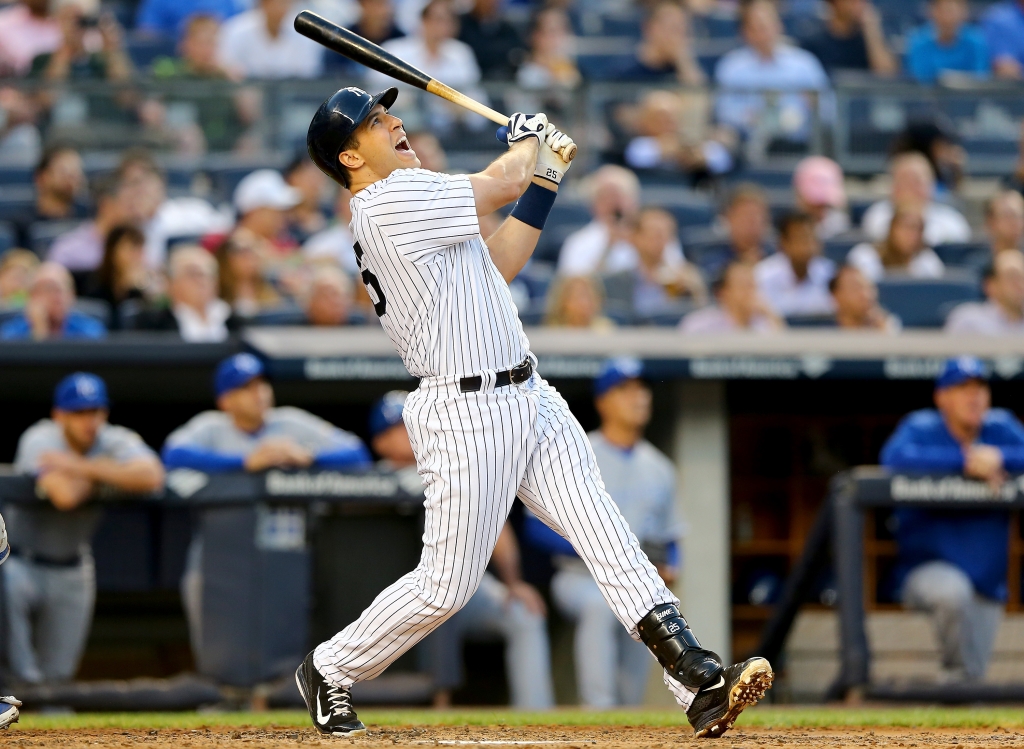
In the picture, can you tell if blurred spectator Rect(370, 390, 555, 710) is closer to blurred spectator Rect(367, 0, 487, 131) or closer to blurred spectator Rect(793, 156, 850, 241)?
blurred spectator Rect(367, 0, 487, 131)

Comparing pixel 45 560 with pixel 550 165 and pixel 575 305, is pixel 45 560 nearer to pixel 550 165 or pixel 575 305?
pixel 575 305

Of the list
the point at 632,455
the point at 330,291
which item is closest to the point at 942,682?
the point at 632,455

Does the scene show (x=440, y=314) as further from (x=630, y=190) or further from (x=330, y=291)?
(x=630, y=190)

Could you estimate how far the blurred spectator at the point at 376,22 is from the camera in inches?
375

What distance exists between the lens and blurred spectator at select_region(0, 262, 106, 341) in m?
6.64

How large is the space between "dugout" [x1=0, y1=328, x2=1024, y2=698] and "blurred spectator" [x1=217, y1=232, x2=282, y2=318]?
0.44 metres

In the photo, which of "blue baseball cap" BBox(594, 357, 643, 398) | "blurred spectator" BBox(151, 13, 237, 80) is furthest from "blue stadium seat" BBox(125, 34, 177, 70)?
"blue baseball cap" BBox(594, 357, 643, 398)

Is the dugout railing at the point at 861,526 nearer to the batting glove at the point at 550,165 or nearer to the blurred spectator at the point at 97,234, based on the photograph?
the batting glove at the point at 550,165

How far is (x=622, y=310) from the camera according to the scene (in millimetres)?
7676

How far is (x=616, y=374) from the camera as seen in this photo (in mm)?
6348

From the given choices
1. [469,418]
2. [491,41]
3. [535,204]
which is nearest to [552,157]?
[535,204]

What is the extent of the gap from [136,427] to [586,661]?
2.58 meters

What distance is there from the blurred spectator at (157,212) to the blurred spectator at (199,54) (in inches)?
36.5

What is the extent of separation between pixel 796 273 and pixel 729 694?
4.58 m
